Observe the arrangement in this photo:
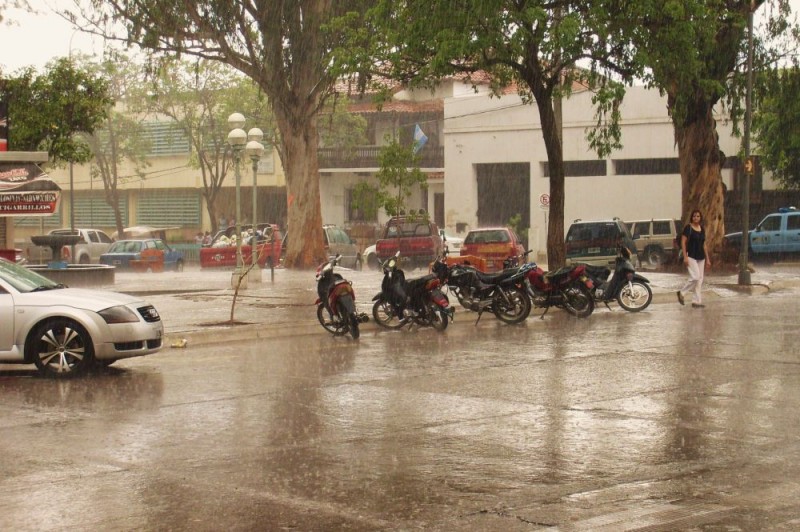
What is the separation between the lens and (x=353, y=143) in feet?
189

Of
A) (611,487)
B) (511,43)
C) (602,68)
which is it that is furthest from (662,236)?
(611,487)

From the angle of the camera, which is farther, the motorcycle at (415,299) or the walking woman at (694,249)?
the walking woman at (694,249)

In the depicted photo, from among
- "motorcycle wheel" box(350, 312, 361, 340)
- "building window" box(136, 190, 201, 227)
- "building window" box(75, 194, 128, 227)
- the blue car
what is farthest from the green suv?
"building window" box(75, 194, 128, 227)

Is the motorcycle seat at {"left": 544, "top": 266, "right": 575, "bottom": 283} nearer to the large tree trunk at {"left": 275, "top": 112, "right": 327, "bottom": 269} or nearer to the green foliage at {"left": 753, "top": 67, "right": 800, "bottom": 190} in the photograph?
the green foliage at {"left": 753, "top": 67, "right": 800, "bottom": 190}

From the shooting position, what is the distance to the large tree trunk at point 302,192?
37.9 meters

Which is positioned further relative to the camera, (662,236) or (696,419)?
(662,236)

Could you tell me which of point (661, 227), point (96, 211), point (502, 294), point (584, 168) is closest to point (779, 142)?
point (661, 227)

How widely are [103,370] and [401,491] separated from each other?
7433 millimetres

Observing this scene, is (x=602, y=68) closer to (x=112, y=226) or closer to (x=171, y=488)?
(x=171, y=488)

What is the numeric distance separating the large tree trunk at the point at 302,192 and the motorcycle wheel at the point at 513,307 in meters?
19.5

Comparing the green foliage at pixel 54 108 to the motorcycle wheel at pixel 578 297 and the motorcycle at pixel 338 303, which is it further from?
the motorcycle wheel at pixel 578 297

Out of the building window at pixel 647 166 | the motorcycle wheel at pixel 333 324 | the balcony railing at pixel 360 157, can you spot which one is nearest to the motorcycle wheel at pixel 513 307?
the motorcycle wheel at pixel 333 324

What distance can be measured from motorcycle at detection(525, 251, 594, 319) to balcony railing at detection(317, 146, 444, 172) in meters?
35.0

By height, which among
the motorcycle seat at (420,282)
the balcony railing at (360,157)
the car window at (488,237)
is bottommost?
the motorcycle seat at (420,282)
